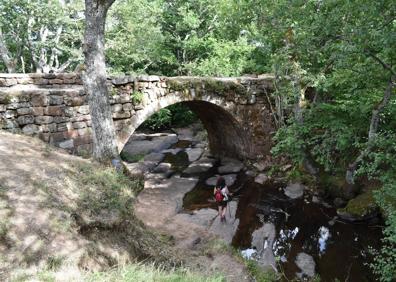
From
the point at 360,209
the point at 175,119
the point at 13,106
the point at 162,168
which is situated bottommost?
the point at 162,168

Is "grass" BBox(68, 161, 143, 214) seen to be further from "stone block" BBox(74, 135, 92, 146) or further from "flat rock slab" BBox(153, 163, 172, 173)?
"flat rock slab" BBox(153, 163, 172, 173)

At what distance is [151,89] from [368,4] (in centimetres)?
621

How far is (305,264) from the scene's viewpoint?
735cm

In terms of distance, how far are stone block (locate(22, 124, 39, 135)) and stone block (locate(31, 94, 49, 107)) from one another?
462 mm

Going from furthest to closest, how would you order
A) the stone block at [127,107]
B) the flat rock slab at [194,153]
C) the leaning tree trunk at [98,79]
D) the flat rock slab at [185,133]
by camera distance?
1. the flat rock slab at [185,133]
2. the flat rock slab at [194,153]
3. the stone block at [127,107]
4. the leaning tree trunk at [98,79]

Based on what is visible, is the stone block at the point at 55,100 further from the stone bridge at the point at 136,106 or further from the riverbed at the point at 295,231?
the riverbed at the point at 295,231

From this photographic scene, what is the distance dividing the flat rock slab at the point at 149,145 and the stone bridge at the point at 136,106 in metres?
Result: 3.04

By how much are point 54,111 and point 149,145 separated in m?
10.6

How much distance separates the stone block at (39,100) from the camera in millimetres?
7418

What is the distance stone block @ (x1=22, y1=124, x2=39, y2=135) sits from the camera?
7395mm

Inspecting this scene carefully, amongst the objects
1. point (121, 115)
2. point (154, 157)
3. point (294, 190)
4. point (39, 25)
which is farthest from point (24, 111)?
point (39, 25)

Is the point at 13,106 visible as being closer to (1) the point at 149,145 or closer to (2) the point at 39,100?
(2) the point at 39,100

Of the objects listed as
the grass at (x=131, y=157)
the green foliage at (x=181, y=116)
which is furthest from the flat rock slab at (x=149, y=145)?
the green foliage at (x=181, y=116)

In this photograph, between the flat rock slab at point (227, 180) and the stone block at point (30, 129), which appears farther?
the flat rock slab at point (227, 180)
